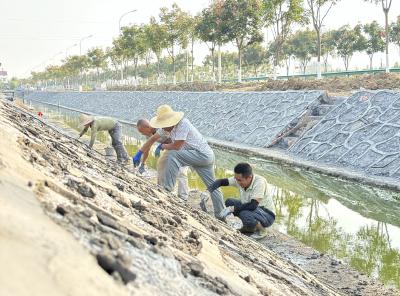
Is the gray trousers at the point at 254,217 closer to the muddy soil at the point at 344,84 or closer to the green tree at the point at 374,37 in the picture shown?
the muddy soil at the point at 344,84

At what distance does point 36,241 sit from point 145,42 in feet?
113

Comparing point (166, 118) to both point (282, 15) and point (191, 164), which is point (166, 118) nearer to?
point (191, 164)

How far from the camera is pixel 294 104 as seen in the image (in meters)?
14.3

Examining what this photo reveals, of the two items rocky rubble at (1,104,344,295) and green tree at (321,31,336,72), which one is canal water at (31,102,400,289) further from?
green tree at (321,31,336,72)

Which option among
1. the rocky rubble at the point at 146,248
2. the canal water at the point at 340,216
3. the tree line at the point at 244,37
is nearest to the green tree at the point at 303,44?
the tree line at the point at 244,37

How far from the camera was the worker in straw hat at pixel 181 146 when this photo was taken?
5.66 metres

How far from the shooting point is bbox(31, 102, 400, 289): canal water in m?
5.25

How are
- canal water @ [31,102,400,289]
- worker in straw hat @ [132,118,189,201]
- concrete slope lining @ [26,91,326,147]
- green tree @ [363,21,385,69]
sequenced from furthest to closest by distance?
green tree @ [363,21,385,69] → concrete slope lining @ [26,91,326,147] → worker in straw hat @ [132,118,189,201] → canal water @ [31,102,400,289]

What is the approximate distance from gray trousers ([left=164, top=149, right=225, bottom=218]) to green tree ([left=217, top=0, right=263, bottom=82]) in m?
17.9

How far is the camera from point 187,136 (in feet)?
18.8

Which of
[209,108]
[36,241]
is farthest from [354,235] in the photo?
[209,108]

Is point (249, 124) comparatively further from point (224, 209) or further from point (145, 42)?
point (145, 42)

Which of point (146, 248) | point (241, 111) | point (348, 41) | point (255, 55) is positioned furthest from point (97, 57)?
point (146, 248)

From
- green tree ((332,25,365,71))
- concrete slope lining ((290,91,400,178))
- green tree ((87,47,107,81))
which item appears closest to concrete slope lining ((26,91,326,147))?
concrete slope lining ((290,91,400,178))
